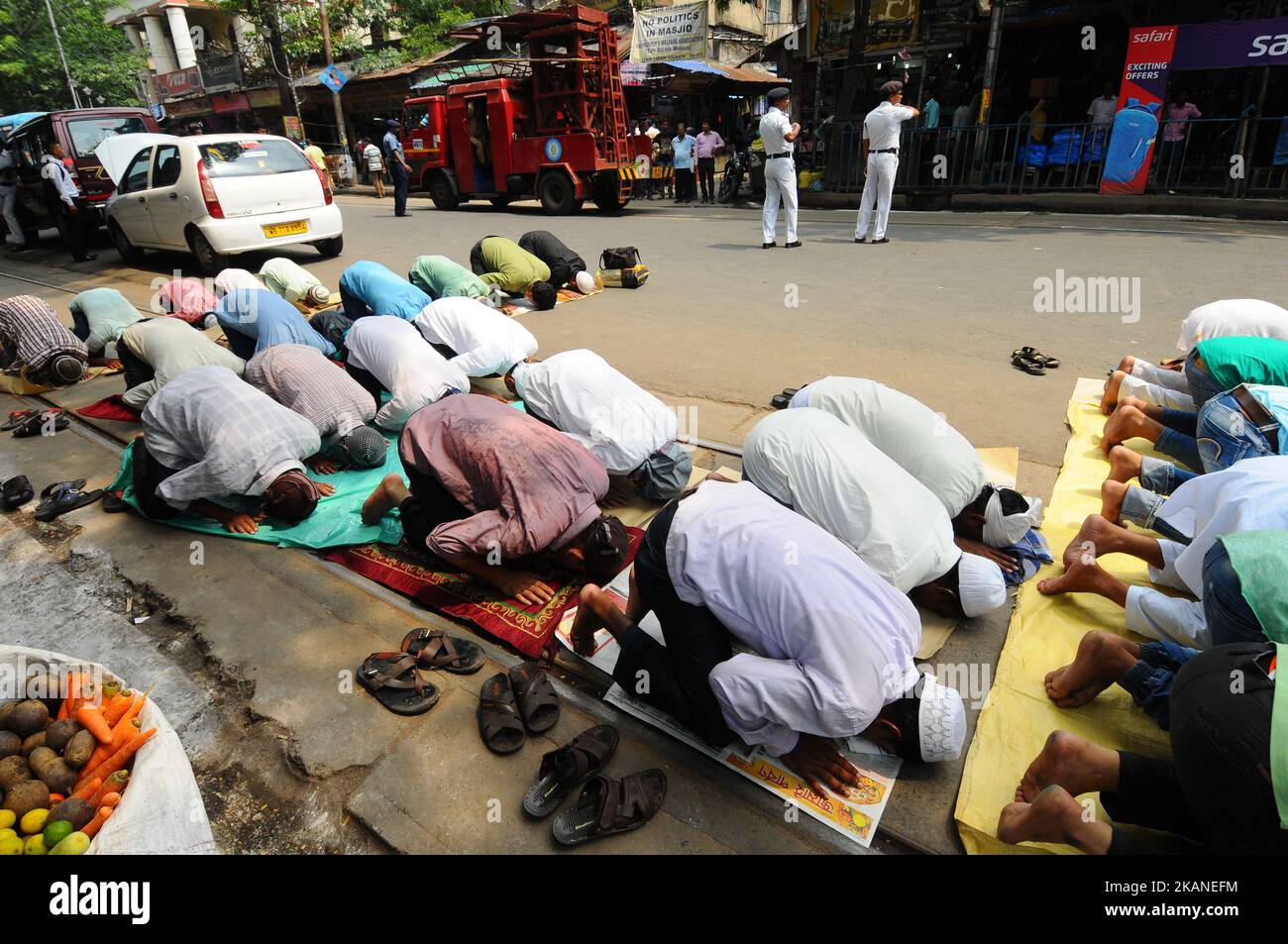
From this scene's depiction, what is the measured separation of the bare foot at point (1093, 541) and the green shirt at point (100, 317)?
7064mm

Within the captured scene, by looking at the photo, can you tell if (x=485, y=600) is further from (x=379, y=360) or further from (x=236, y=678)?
(x=379, y=360)

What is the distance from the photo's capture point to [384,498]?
11.0 feet

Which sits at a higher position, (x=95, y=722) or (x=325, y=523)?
(x=95, y=722)

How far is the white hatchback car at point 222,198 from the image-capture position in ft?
26.4

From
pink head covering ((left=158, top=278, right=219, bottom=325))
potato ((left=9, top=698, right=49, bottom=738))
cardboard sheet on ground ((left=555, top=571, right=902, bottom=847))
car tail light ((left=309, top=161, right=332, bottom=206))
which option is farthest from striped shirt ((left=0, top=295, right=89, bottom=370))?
cardboard sheet on ground ((left=555, top=571, right=902, bottom=847))

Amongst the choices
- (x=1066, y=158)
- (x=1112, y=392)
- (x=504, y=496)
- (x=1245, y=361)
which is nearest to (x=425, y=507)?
(x=504, y=496)

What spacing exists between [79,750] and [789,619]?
204 centimetres

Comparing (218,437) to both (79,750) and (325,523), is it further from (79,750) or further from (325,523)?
(79,750)

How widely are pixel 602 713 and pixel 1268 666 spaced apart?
1759 mm

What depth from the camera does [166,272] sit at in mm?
9406

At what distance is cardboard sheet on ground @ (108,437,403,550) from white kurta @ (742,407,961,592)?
1926 millimetres

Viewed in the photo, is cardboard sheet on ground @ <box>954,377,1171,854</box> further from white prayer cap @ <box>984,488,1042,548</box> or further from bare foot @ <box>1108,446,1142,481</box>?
bare foot @ <box>1108,446,1142,481</box>

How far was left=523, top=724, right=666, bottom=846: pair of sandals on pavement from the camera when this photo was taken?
190cm

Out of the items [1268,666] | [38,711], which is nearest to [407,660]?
[38,711]
